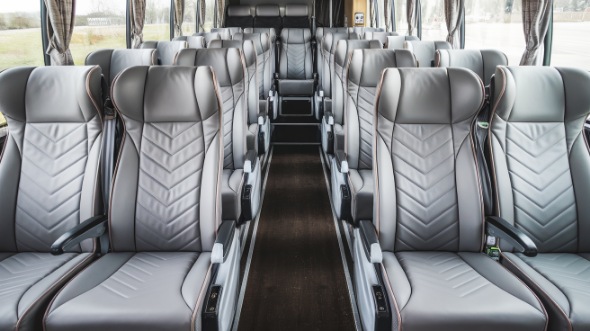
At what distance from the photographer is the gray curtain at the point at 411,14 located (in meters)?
8.17

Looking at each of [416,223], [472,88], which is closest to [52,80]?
[416,223]

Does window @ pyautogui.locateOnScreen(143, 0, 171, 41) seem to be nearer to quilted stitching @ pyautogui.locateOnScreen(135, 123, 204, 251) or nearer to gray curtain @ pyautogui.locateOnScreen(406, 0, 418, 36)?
gray curtain @ pyautogui.locateOnScreen(406, 0, 418, 36)

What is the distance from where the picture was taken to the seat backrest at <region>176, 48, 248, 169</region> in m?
3.01

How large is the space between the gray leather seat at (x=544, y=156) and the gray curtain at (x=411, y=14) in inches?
259

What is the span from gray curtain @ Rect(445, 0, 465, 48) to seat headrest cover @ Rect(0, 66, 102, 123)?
16.8 feet

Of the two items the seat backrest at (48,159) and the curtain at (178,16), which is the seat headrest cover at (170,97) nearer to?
the seat backrest at (48,159)

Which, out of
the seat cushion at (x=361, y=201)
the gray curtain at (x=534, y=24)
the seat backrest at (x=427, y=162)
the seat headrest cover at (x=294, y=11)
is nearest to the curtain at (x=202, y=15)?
the seat headrest cover at (x=294, y=11)

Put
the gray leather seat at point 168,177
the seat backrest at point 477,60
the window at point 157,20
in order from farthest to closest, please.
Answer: the window at point 157,20 → the seat backrest at point 477,60 → the gray leather seat at point 168,177

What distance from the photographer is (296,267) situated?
288cm

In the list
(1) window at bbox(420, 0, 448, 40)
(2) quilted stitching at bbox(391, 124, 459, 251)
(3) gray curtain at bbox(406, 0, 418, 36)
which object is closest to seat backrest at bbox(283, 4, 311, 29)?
(3) gray curtain at bbox(406, 0, 418, 36)

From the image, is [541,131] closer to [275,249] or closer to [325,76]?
[275,249]

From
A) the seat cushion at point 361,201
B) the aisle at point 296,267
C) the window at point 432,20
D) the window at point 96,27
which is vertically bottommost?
the aisle at point 296,267

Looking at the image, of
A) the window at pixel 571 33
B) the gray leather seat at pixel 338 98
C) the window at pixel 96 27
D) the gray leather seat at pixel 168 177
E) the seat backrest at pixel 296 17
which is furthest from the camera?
the seat backrest at pixel 296 17

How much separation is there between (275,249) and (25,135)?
167cm
